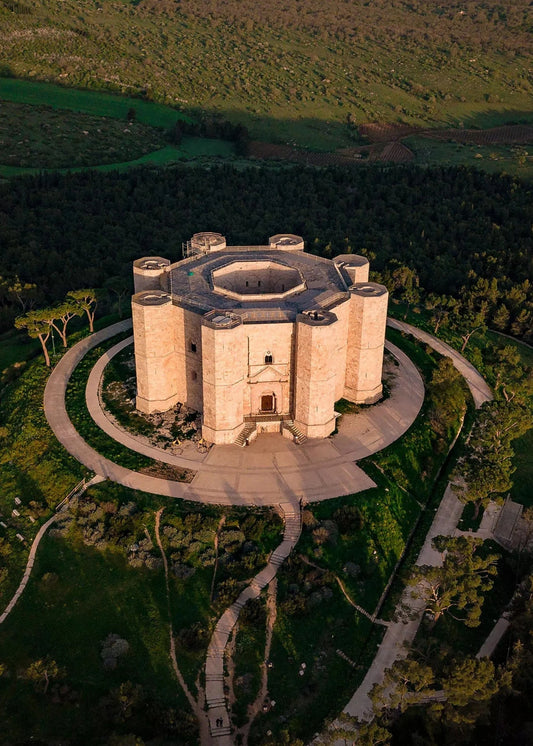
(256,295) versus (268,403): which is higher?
(256,295)

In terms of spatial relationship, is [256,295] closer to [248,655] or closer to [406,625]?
[406,625]

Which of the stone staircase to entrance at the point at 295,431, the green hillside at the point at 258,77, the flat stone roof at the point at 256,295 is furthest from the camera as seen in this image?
the green hillside at the point at 258,77

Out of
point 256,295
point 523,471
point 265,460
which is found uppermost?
point 256,295

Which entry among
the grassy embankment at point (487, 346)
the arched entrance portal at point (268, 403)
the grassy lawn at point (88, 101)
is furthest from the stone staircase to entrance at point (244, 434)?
the grassy lawn at point (88, 101)

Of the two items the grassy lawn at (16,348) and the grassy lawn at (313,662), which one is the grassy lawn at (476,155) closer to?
the grassy lawn at (16,348)

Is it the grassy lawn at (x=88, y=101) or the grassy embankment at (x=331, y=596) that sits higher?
the grassy lawn at (x=88, y=101)

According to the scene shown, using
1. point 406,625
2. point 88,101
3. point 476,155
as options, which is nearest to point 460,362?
point 406,625

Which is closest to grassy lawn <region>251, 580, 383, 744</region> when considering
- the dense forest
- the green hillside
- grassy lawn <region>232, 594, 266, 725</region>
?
grassy lawn <region>232, 594, 266, 725</region>
